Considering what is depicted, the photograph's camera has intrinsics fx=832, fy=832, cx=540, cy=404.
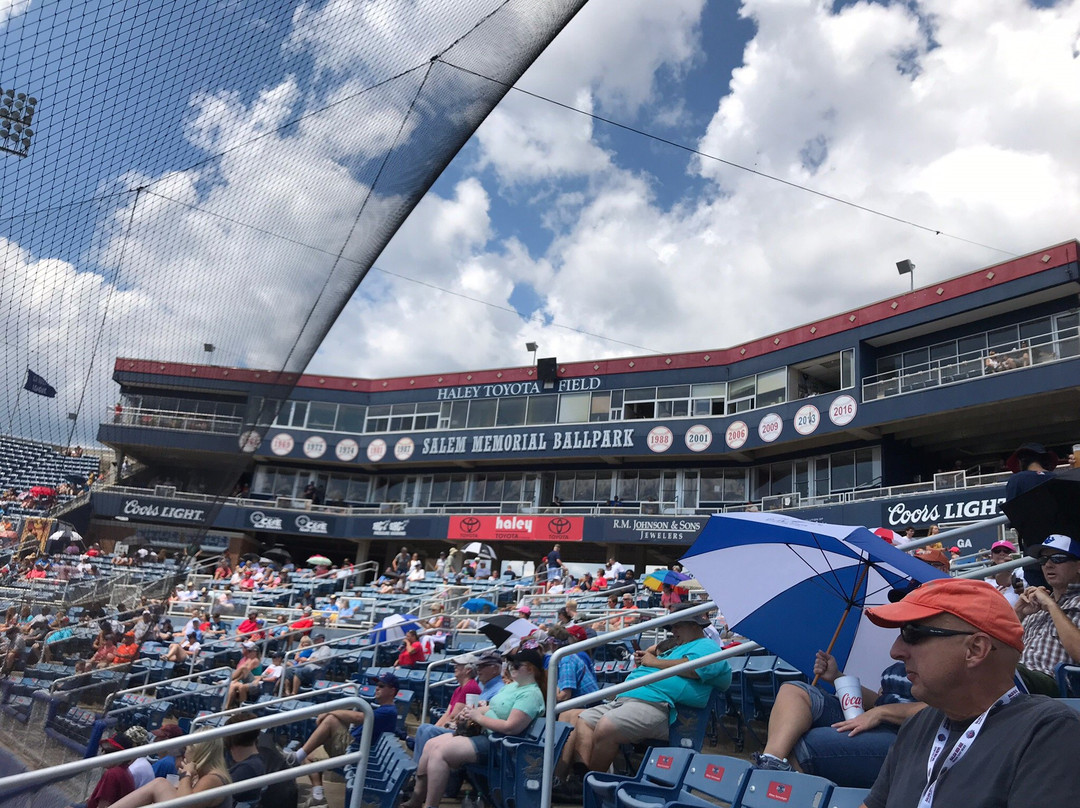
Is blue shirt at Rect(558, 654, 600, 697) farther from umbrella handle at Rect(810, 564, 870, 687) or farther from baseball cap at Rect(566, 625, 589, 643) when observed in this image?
baseball cap at Rect(566, 625, 589, 643)

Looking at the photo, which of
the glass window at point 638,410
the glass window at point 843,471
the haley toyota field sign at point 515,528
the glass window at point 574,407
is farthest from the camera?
the glass window at point 574,407

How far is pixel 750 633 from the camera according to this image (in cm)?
409

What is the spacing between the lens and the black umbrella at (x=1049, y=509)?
391 cm

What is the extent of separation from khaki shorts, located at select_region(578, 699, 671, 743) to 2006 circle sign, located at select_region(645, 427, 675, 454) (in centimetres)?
2548

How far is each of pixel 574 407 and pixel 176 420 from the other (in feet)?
95.4

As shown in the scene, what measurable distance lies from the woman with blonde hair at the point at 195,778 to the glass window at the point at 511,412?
96.3 ft

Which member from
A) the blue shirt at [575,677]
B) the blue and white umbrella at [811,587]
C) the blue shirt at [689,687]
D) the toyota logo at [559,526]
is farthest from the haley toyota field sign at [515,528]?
the blue and white umbrella at [811,587]

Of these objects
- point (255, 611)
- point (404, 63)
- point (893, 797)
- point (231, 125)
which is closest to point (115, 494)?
point (231, 125)

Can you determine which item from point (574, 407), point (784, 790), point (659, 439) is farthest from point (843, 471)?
point (784, 790)

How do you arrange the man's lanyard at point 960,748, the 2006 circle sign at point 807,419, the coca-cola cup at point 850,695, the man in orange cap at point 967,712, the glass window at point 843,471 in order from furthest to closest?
the glass window at point 843,471 → the 2006 circle sign at point 807,419 → the coca-cola cup at point 850,695 → the man's lanyard at point 960,748 → the man in orange cap at point 967,712

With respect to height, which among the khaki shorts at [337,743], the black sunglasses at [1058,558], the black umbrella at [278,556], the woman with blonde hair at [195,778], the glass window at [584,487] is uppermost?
the glass window at [584,487]

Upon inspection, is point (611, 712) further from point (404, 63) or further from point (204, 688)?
point (204, 688)

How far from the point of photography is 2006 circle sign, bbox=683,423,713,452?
29297 millimetres

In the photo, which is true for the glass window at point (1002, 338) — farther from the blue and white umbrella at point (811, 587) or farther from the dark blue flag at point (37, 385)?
the dark blue flag at point (37, 385)
